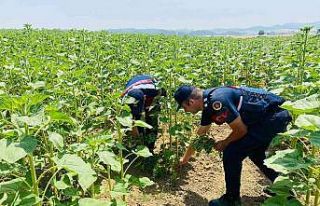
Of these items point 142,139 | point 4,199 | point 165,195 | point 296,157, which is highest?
point 296,157

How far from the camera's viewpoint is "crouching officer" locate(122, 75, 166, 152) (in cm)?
584

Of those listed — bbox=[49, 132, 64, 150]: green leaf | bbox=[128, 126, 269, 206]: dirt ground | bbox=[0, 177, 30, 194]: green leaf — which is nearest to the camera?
bbox=[0, 177, 30, 194]: green leaf

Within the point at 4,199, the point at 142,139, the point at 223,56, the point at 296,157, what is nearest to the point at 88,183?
the point at 4,199

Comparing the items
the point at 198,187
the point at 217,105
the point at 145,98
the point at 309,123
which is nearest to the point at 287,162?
the point at 309,123

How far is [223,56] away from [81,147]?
8529 millimetres

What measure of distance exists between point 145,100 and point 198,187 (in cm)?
143

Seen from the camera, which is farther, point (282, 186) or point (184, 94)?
point (184, 94)

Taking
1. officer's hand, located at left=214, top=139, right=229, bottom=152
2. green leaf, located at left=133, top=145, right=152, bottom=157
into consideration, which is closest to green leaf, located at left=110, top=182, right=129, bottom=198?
green leaf, located at left=133, top=145, right=152, bottom=157

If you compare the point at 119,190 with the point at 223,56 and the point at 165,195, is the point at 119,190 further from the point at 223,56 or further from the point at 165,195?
the point at 223,56

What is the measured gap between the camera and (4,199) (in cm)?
257

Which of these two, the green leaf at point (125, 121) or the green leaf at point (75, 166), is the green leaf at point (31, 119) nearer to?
the green leaf at point (75, 166)

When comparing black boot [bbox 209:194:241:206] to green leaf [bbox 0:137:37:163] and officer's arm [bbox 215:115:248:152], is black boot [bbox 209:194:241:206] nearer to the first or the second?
officer's arm [bbox 215:115:248:152]

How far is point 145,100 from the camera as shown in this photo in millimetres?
6191

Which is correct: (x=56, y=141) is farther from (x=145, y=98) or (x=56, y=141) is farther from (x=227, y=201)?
(x=145, y=98)
